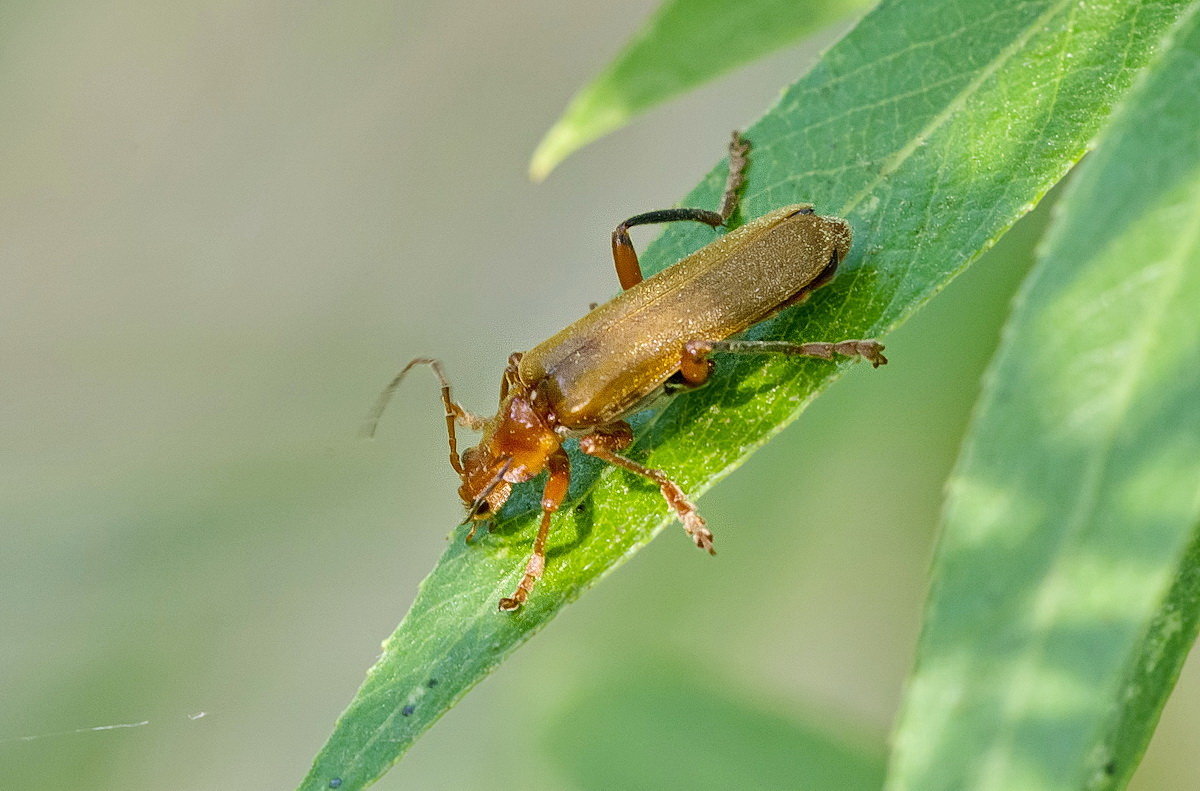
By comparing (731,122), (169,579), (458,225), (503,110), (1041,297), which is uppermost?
(503,110)

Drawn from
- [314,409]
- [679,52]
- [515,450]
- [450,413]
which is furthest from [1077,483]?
[314,409]

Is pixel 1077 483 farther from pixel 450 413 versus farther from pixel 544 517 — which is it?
pixel 450 413

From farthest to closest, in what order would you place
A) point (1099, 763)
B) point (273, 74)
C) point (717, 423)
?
point (273, 74) < point (717, 423) < point (1099, 763)

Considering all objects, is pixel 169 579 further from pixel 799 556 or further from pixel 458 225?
pixel 799 556

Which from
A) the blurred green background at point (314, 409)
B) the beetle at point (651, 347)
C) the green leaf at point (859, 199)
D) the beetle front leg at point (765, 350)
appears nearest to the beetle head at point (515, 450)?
the beetle at point (651, 347)

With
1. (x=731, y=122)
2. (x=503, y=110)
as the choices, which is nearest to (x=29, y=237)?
(x=503, y=110)

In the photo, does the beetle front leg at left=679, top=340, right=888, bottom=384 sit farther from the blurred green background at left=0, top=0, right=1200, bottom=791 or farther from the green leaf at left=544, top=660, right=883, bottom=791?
the green leaf at left=544, top=660, right=883, bottom=791

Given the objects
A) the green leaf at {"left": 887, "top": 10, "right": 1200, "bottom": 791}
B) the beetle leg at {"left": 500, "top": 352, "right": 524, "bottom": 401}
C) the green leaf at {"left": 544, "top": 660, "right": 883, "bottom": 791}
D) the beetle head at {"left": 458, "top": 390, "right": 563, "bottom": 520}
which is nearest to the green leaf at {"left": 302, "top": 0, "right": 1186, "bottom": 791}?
the beetle head at {"left": 458, "top": 390, "right": 563, "bottom": 520}

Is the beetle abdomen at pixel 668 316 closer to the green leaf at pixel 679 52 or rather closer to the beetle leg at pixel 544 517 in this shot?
the beetle leg at pixel 544 517
